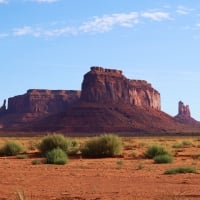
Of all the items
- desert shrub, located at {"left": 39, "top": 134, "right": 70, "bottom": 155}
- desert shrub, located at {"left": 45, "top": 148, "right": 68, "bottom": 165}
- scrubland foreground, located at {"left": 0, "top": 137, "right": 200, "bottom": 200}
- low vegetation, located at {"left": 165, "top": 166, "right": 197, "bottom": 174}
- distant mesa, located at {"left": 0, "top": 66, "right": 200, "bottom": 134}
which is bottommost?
scrubland foreground, located at {"left": 0, "top": 137, "right": 200, "bottom": 200}

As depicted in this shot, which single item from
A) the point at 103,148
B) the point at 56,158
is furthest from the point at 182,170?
the point at 103,148

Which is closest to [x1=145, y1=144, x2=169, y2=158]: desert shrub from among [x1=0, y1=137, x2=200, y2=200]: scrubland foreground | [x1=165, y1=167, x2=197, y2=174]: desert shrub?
[x1=0, y1=137, x2=200, y2=200]: scrubland foreground

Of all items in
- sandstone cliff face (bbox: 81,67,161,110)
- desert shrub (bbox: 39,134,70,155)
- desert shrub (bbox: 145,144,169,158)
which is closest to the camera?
desert shrub (bbox: 145,144,169,158)

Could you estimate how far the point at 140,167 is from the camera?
938 inches

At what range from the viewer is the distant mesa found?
143125 millimetres

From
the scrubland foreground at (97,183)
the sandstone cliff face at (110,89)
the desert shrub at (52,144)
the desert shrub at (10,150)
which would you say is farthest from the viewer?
the sandstone cliff face at (110,89)

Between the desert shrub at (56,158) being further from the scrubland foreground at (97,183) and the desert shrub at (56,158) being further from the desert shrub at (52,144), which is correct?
the desert shrub at (52,144)

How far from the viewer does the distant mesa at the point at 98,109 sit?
143 m

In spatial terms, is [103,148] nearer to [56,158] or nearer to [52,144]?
[52,144]

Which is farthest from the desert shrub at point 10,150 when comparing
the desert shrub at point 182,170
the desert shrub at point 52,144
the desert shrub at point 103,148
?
the desert shrub at point 182,170

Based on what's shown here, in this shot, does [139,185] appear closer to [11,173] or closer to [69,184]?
[69,184]

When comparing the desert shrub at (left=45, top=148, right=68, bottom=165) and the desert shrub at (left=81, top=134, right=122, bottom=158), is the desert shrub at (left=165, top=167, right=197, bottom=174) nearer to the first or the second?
the desert shrub at (left=45, top=148, right=68, bottom=165)

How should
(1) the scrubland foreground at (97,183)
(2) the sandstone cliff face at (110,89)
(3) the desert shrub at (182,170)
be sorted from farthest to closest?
(2) the sandstone cliff face at (110,89) → (3) the desert shrub at (182,170) → (1) the scrubland foreground at (97,183)

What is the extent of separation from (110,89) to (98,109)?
12.5 metres
